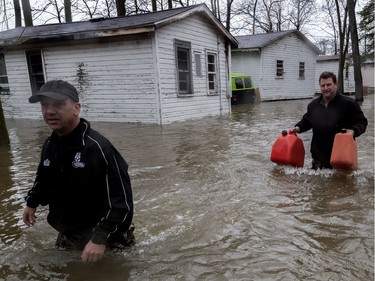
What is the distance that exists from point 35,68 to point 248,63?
14.8 meters

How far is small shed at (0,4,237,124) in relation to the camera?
Answer: 11.8 metres

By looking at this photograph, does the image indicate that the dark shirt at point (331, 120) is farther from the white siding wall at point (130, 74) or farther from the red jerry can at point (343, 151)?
the white siding wall at point (130, 74)

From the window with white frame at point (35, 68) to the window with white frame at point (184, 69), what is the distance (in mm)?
5326

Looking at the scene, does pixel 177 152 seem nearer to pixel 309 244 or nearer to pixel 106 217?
pixel 309 244

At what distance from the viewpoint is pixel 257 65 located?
24.2 metres

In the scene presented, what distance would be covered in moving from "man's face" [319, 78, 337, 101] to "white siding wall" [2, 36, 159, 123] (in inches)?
294

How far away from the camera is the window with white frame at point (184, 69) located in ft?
42.0

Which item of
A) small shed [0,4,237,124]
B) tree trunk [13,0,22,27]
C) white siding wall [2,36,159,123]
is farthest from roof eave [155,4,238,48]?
tree trunk [13,0,22,27]

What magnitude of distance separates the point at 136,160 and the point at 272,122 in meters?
6.94

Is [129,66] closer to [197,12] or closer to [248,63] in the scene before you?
[197,12]

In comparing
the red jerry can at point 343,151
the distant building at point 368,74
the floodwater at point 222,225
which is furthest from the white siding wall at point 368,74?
the red jerry can at point 343,151

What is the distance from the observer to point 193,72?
13.5 m

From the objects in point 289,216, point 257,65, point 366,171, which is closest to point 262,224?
point 289,216

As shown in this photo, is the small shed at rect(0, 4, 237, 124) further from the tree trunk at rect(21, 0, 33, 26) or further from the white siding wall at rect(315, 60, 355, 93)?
the white siding wall at rect(315, 60, 355, 93)
